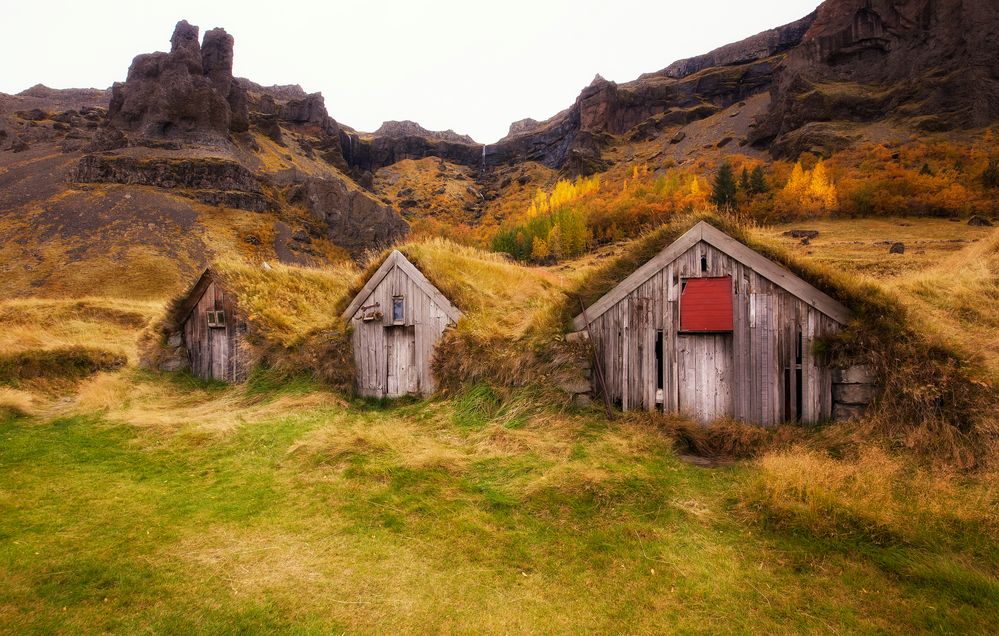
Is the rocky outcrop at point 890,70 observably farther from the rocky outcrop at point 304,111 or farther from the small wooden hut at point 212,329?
the rocky outcrop at point 304,111

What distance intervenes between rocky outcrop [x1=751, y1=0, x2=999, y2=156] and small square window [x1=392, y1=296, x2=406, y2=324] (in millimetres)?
97748

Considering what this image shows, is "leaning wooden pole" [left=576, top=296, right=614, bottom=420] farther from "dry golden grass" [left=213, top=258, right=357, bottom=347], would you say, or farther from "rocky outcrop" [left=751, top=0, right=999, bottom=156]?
"rocky outcrop" [left=751, top=0, right=999, bottom=156]

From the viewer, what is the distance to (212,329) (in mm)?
13430

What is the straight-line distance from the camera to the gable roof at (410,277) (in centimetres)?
1040

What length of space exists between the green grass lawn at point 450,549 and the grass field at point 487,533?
0.02 meters

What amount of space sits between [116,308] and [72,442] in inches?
852

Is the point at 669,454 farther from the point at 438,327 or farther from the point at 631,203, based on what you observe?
the point at 631,203

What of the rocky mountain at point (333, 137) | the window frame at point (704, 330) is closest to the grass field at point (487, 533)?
the window frame at point (704, 330)

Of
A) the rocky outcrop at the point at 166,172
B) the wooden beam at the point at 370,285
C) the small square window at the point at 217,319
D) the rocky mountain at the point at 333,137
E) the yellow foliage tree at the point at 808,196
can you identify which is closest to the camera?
the wooden beam at the point at 370,285

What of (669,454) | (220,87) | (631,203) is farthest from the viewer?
(220,87)

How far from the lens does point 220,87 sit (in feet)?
268

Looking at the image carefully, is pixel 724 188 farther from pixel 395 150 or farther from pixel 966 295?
pixel 395 150

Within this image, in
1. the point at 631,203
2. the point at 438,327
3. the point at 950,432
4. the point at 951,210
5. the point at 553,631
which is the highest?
the point at 631,203

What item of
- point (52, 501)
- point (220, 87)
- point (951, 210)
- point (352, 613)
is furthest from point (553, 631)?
point (220, 87)
